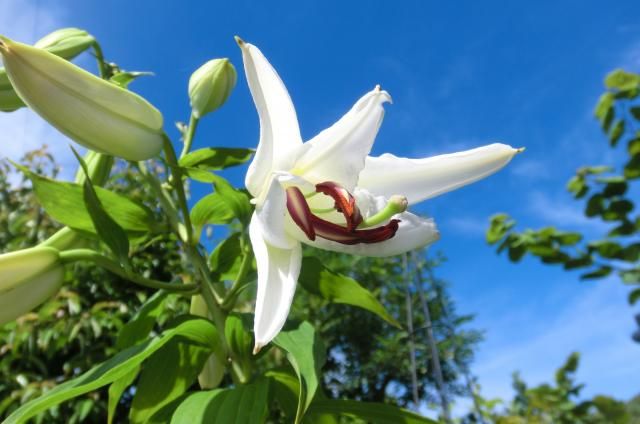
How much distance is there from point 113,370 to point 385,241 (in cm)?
22

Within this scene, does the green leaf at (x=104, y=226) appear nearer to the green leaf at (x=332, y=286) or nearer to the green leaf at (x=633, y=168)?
the green leaf at (x=332, y=286)

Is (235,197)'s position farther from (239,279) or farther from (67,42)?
(67,42)

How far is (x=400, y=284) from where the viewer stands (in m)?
5.29

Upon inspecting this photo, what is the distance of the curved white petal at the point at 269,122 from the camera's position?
1.30ft

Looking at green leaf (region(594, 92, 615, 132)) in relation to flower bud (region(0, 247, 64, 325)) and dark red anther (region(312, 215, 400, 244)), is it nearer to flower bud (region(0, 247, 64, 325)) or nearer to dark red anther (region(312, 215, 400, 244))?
dark red anther (region(312, 215, 400, 244))

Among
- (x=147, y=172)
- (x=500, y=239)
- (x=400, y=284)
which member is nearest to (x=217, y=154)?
(x=147, y=172)

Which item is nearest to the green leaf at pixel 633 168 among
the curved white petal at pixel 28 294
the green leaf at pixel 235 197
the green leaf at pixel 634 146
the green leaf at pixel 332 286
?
the green leaf at pixel 634 146

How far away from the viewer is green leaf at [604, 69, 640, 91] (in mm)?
1252

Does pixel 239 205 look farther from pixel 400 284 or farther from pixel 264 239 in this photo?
pixel 400 284

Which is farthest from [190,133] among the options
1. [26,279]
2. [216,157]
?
[26,279]

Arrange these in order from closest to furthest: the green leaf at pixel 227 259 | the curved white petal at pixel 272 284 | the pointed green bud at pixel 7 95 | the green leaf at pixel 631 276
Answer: the curved white petal at pixel 272 284 < the pointed green bud at pixel 7 95 < the green leaf at pixel 227 259 < the green leaf at pixel 631 276

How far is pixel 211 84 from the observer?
606mm

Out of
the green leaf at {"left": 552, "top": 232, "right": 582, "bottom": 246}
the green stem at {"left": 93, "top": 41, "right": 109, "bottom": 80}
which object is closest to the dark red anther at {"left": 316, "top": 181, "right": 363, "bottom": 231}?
the green stem at {"left": 93, "top": 41, "right": 109, "bottom": 80}

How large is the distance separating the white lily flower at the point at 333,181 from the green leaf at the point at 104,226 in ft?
0.46
